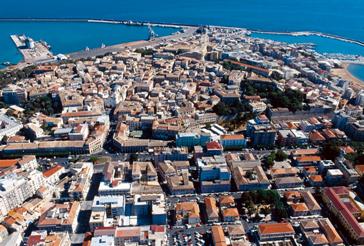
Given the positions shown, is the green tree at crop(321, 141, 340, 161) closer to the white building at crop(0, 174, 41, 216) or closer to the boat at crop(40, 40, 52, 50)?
the white building at crop(0, 174, 41, 216)

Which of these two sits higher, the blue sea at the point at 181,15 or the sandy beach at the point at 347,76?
the blue sea at the point at 181,15

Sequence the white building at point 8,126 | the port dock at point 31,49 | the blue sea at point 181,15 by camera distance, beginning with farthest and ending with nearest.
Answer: the blue sea at point 181,15, the port dock at point 31,49, the white building at point 8,126

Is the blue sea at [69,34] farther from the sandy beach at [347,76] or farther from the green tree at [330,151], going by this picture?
the green tree at [330,151]

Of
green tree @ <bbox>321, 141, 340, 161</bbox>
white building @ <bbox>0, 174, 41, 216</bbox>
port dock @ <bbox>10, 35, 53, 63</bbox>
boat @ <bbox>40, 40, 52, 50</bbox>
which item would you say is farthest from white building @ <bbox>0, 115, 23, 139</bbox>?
boat @ <bbox>40, 40, 52, 50</bbox>

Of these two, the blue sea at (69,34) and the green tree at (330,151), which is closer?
the green tree at (330,151)

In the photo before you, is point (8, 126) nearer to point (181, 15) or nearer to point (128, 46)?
point (128, 46)

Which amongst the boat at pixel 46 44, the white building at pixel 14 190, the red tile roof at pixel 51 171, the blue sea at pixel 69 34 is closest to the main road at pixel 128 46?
the blue sea at pixel 69 34
